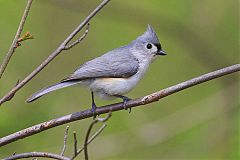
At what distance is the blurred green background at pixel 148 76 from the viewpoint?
4.18m

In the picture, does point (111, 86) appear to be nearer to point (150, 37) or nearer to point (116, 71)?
point (116, 71)

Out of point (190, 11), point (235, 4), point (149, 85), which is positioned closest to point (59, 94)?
point (149, 85)

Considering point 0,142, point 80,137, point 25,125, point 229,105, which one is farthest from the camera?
point 80,137

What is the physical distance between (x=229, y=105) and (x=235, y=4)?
1.09 meters

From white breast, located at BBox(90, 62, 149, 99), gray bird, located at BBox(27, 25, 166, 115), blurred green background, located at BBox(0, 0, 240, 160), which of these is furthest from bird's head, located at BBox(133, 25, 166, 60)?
blurred green background, located at BBox(0, 0, 240, 160)

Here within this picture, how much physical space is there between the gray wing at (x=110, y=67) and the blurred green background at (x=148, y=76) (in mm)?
834

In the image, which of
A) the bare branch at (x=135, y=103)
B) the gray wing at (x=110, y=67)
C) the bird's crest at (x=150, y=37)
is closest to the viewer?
the bare branch at (x=135, y=103)

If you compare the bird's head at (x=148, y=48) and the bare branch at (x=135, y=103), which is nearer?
the bare branch at (x=135, y=103)

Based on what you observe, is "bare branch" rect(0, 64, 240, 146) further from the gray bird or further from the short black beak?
the short black beak

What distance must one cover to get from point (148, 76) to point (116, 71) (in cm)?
145

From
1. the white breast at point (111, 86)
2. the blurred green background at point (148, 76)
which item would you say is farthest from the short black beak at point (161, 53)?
the blurred green background at point (148, 76)

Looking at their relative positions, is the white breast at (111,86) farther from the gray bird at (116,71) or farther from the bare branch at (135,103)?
the bare branch at (135,103)

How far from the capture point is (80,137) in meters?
4.64

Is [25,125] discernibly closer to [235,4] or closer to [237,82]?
[237,82]
